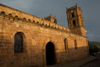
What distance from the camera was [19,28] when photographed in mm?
7504

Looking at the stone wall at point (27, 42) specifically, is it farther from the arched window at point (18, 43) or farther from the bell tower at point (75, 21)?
the bell tower at point (75, 21)

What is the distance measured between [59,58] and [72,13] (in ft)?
53.7

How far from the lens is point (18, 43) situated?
7547mm

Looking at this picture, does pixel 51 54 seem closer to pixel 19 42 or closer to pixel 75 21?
pixel 19 42

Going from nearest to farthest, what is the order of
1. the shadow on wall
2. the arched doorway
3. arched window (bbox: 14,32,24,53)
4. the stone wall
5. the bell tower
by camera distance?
the shadow on wall → the stone wall → arched window (bbox: 14,32,24,53) → the arched doorway → the bell tower

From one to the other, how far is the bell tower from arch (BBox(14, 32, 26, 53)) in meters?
16.5

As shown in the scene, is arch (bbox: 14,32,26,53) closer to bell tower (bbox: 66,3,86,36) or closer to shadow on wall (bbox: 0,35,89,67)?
shadow on wall (bbox: 0,35,89,67)

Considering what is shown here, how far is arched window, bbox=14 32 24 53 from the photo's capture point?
7312mm

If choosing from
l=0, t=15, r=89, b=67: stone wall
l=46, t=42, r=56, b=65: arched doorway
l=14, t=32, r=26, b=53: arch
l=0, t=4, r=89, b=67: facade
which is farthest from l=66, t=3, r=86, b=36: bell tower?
l=14, t=32, r=26, b=53: arch

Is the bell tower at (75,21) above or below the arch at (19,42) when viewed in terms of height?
above

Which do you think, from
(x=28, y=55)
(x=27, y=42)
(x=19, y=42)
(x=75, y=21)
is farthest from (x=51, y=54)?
(x=75, y=21)

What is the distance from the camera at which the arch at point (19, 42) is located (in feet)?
24.1

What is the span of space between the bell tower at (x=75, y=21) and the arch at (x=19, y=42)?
54.3 ft

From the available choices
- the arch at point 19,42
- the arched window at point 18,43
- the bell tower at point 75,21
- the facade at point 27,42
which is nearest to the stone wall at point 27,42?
the facade at point 27,42
